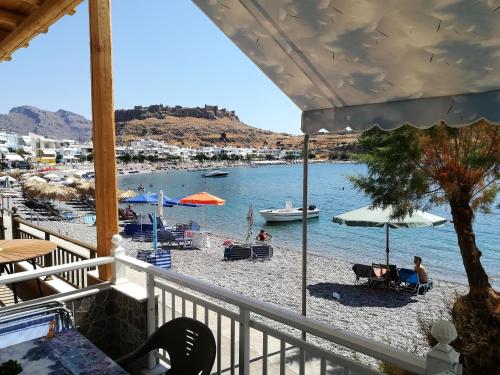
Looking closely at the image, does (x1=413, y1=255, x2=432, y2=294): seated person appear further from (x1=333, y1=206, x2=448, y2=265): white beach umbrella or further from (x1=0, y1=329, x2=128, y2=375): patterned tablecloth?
(x1=0, y1=329, x2=128, y2=375): patterned tablecloth

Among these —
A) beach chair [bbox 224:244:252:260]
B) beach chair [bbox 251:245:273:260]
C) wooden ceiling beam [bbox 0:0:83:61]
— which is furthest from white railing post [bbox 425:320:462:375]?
beach chair [bbox 251:245:273:260]

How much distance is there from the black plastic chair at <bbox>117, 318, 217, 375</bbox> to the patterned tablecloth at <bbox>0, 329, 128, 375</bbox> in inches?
12.7

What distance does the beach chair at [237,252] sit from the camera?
12.3 metres

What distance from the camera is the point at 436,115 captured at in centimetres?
221

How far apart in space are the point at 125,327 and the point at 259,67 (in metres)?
2.35

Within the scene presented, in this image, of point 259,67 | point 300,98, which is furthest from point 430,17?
point 300,98

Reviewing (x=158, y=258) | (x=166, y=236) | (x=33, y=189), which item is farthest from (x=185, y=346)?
(x=33, y=189)

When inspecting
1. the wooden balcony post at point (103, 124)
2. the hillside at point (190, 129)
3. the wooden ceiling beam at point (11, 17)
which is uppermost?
the hillside at point (190, 129)

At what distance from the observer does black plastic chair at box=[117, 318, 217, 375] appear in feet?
6.25

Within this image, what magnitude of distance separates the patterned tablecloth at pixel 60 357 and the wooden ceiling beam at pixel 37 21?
228 cm

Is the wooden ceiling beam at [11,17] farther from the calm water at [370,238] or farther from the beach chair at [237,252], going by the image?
the calm water at [370,238]

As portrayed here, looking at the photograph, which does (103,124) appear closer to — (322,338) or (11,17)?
(11,17)

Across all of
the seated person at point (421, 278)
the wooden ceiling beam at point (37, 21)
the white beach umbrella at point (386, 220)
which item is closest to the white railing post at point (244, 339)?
the wooden ceiling beam at point (37, 21)

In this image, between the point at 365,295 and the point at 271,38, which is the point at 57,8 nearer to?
the point at 271,38
